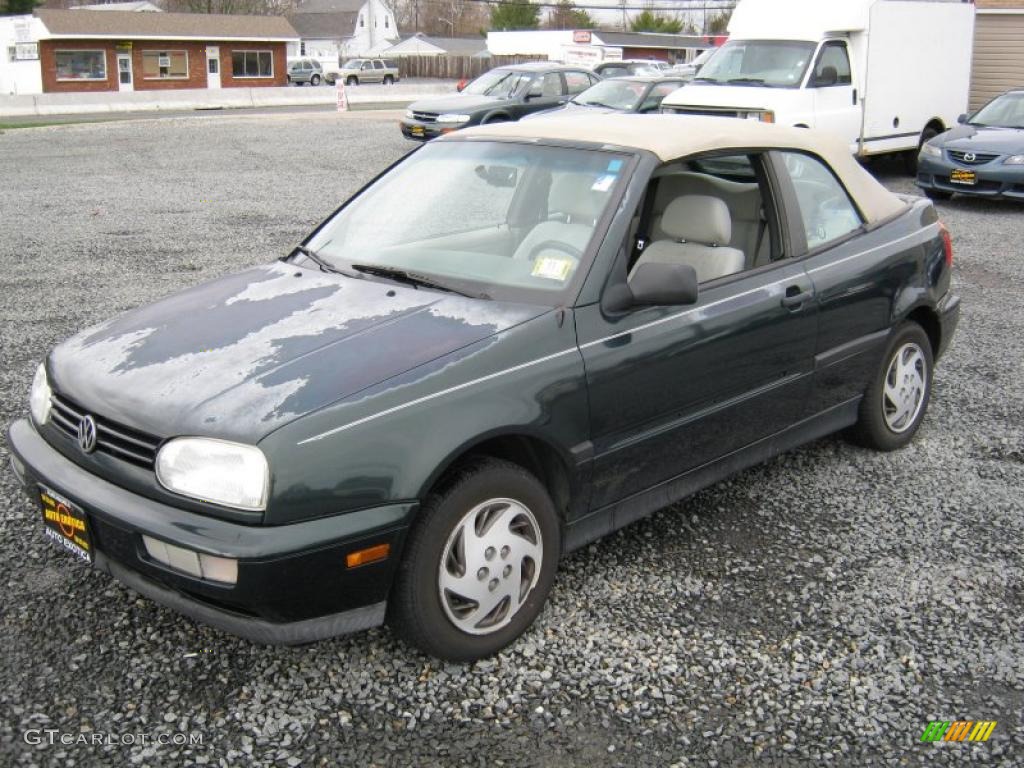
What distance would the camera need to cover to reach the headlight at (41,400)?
3473 mm

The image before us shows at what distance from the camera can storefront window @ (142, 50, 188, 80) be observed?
2105 inches

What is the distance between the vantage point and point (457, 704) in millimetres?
3145

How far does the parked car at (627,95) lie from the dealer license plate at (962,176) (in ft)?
17.5

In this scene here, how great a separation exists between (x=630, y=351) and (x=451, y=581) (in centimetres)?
101

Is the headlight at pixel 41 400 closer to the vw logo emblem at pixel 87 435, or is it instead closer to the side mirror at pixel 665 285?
the vw logo emblem at pixel 87 435

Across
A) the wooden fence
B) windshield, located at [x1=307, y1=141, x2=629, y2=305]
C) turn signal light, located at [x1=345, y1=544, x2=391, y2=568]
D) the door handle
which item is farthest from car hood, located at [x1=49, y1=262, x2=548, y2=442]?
the wooden fence

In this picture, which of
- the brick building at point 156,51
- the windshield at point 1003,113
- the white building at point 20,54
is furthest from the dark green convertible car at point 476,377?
the brick building at point 156,51

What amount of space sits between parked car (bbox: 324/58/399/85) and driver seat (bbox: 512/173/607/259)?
61241mm

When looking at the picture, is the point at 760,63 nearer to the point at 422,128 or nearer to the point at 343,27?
the point at 422,128

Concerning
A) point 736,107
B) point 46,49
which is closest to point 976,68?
point 736,107

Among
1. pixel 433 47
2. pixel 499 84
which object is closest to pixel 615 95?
pixel 499 84

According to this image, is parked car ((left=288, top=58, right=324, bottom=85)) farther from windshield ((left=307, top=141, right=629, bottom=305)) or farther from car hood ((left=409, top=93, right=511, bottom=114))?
windshield ((left=307, top=141, right=629, bottom=305))

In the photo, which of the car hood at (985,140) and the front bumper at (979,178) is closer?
the front bumper at (979,178)

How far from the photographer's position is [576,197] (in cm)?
396
